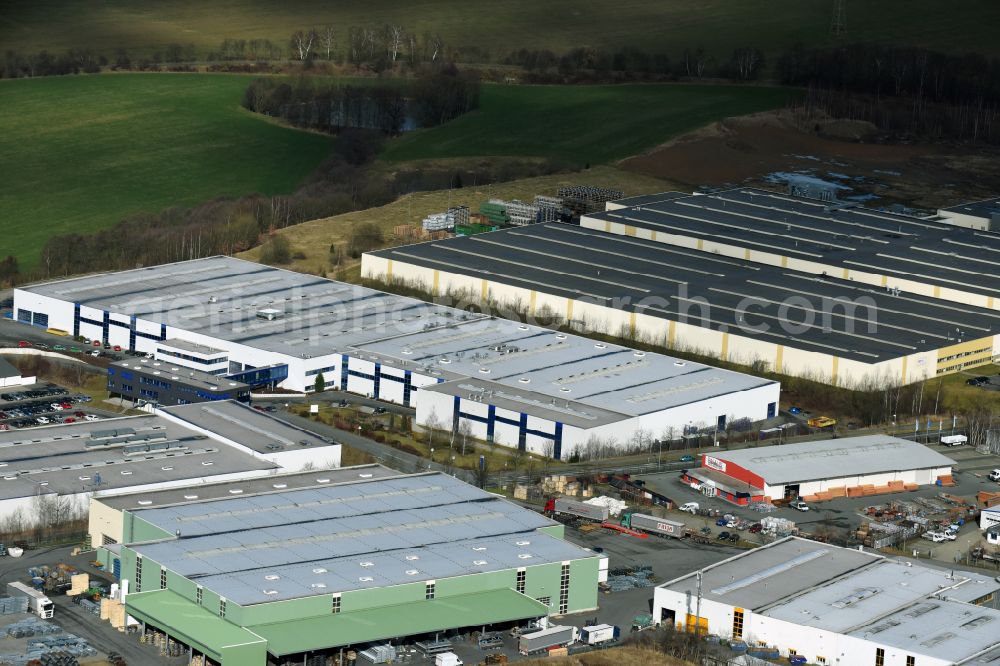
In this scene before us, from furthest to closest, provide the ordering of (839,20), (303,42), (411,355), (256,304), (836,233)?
(839,20)
(303,42)
(836,233)
(256,304)
(411,355)

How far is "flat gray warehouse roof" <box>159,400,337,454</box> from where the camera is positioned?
5775 cm

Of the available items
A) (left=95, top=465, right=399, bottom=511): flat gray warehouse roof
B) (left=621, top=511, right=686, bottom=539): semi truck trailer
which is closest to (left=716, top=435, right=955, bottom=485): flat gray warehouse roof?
(left=621, top=511, right=686, bottom=539): semi truck trailer

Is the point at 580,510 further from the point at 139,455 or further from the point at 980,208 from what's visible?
the point at 980,208

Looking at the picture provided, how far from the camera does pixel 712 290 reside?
257 ft

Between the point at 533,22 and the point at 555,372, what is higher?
the point at 533,22

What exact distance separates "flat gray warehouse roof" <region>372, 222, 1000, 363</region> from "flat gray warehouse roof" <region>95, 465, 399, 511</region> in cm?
2092

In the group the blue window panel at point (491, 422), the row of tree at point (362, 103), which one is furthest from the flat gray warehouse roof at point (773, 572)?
the row of tree at point (362, 103)

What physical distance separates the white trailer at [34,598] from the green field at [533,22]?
3467 inches

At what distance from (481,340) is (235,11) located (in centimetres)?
7767

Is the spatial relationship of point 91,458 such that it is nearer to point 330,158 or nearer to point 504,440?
point 504,440

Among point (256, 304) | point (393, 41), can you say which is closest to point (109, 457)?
point (256, 304)

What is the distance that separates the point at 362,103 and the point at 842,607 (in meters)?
79.4

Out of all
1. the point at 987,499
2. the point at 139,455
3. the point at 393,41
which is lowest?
the point at 987,499

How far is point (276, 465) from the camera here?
56.2 m
